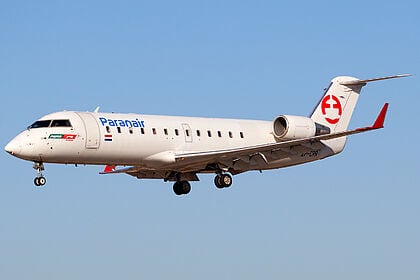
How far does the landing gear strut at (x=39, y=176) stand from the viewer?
48312mm

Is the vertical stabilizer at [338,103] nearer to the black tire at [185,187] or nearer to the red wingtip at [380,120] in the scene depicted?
the black tire at [185,187]

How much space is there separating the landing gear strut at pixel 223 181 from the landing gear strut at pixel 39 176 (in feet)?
25.5

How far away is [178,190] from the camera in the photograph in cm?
5403

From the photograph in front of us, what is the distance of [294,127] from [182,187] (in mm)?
5484

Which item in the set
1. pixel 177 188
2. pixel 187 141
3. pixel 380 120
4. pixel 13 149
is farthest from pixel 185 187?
pixel 380 120

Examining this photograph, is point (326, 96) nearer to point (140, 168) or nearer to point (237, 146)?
point (237, 146)

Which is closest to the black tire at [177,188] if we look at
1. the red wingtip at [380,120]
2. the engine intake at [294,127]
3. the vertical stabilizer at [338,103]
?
the engine intake at [294,127]

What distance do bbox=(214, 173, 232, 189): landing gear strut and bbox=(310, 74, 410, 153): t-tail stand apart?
597 centimetres

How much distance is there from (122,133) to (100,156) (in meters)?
1.32

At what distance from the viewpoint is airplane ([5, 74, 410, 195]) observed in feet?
160

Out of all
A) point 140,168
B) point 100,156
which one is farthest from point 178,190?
point 100,156

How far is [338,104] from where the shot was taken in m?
56.8

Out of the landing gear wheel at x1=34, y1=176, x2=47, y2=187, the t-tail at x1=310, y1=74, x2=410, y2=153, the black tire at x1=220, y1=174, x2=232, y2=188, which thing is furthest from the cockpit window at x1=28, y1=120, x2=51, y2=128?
the t-tail at x1=310, y1=74, x2=410, y2=153

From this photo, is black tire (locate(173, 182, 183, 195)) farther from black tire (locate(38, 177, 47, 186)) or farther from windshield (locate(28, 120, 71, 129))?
black tire (locate(38, 177, 47, 186))
